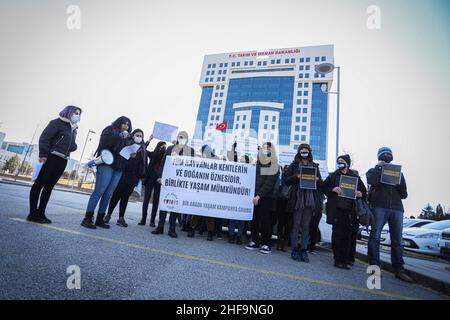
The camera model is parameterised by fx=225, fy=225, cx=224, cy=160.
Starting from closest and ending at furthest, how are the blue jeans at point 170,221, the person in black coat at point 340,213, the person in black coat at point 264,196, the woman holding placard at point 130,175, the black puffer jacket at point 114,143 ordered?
the person in black coat at point 340,213, the black puffer jacket at point 114,143, the blue jeans at point 170,221, the person in black coat at point 264,196, the woman holding placard at point 130,175

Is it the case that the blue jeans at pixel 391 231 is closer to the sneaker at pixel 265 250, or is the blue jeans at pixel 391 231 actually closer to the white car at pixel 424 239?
the sneaker at pixel 265 250

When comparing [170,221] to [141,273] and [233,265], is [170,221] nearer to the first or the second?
[233,265]

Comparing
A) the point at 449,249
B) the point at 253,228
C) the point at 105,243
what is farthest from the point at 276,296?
the point at 449,249

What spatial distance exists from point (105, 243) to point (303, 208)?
3133 mm

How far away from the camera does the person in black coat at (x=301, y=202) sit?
12.9ft

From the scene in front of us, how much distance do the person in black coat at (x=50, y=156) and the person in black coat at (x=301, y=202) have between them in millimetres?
3905

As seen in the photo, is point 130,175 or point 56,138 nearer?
point 56,138

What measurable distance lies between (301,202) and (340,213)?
73 centimetres

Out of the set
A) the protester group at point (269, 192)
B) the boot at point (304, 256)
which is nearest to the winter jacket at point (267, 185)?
the protester group at point (269, 192)

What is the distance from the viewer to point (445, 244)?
23.0 feet

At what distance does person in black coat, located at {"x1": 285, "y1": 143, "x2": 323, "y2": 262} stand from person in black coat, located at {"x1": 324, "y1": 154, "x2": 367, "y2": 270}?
0.28m

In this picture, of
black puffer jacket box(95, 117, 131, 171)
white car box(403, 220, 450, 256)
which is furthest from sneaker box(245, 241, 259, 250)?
white car box(403, 220, 450, 256)

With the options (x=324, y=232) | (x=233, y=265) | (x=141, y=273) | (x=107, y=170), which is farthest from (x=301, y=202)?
(x=107, y=170)
